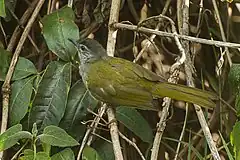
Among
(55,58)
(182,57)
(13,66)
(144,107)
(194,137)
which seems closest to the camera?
(182,57)

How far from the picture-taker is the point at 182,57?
2338 millimetres

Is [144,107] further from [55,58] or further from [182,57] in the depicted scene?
[55,58]

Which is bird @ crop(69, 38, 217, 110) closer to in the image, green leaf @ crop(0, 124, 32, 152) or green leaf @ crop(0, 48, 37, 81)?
green leaf @ crop(0, 48, 37, 81)

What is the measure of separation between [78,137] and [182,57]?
0.73 metres

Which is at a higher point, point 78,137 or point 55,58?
point 55,58

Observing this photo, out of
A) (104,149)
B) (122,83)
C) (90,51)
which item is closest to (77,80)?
(90,51)

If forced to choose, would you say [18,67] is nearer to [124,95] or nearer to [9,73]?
[9,73]

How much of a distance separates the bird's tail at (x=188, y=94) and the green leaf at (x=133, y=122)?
21 cm

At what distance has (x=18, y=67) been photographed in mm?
2754

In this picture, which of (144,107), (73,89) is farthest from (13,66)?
Answer: (144,107)

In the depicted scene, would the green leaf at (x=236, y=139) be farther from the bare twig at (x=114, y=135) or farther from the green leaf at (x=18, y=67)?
the green leaf at (x=18, y=67)

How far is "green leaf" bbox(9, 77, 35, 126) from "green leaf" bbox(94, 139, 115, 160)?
1.41 feet

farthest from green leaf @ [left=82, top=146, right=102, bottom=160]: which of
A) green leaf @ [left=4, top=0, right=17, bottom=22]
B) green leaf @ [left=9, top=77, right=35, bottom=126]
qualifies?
green leaf @ [left=4, top=0, right=17, bottom=22]

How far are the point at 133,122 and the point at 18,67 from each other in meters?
0.63
